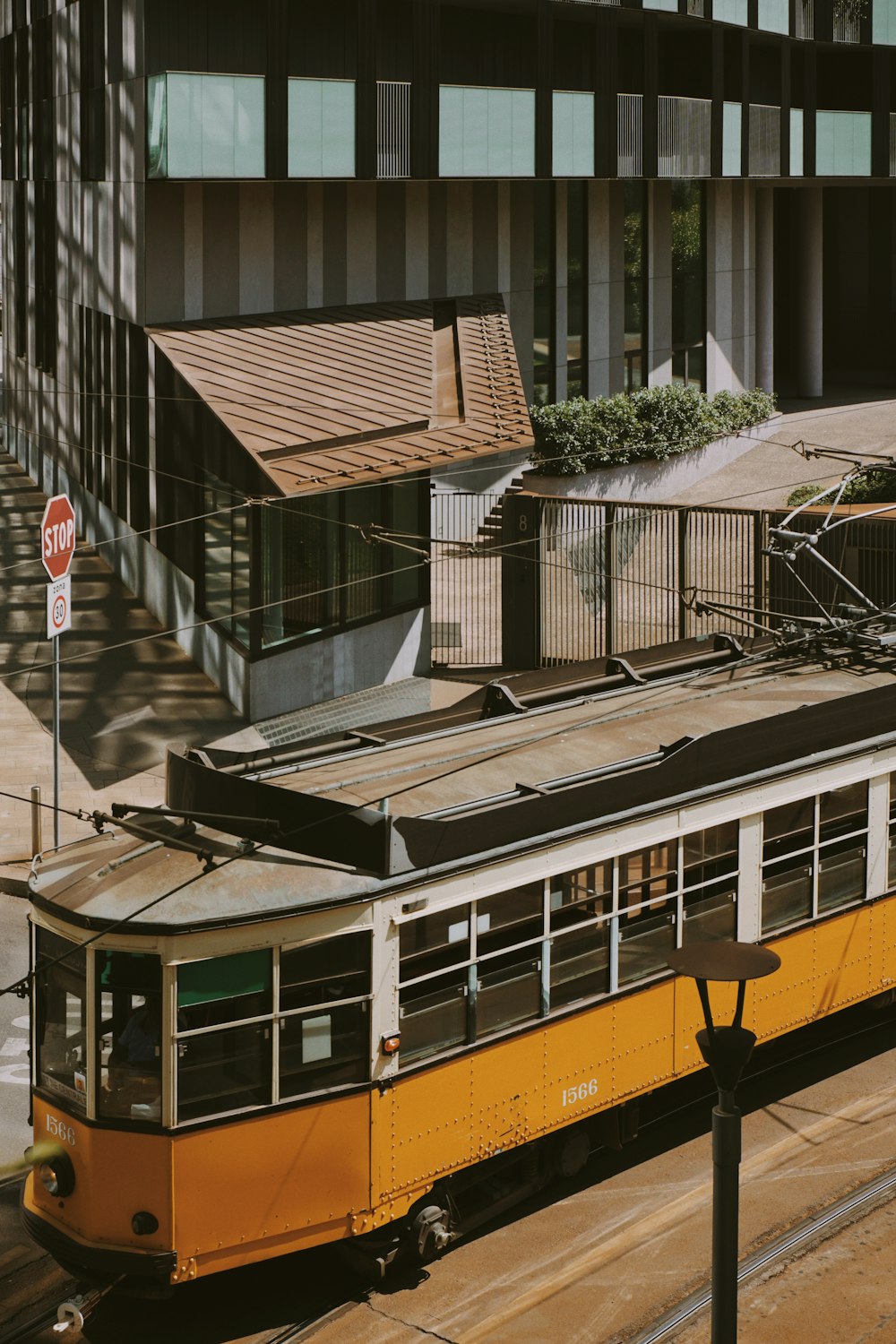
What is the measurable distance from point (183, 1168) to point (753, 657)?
688 cm

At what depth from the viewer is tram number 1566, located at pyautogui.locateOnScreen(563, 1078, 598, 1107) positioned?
11242mm

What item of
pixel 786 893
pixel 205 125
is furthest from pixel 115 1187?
pixel 205 125

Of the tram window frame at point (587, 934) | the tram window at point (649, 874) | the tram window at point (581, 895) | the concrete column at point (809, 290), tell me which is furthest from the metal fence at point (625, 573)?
the concrete column at point (809, 290)

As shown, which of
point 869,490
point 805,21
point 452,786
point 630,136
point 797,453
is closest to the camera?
point 452,786

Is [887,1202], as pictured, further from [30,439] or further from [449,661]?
[30,439]

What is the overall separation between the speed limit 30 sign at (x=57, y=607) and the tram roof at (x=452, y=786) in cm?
613

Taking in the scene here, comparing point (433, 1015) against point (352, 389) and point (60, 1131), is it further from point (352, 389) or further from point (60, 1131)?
point (352, 389)

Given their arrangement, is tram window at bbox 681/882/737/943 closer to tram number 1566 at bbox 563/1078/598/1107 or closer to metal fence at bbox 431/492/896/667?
tram number 1566 at bbox 563/1078/598/1107

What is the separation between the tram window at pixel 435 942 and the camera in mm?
10281

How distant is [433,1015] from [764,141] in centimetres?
3068

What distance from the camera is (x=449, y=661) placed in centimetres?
2659

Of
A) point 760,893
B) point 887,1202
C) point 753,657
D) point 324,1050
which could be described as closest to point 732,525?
point 753,657

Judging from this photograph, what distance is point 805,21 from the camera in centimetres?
3881

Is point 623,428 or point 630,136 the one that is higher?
point 630,136
